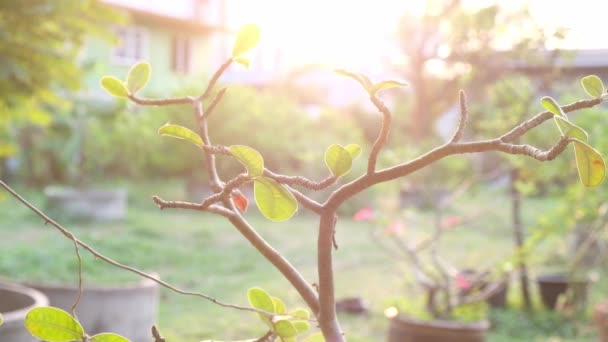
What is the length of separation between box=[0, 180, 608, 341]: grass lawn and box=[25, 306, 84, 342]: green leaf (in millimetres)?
→ 2868

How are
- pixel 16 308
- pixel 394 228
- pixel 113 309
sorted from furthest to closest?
pixel 394 228 < pixel 113 309 < pixel 16 308

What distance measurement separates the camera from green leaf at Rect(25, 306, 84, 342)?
0.81m

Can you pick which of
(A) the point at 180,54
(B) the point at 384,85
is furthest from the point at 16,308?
(A) the point at 180,54

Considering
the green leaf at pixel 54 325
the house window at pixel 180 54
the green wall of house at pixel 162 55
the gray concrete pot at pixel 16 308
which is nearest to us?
the green leaf at pixel 54 325

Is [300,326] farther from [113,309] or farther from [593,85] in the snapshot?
[113,309]

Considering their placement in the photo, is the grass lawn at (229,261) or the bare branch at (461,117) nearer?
the bare branch at (461,117)

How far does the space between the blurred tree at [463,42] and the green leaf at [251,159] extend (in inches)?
197

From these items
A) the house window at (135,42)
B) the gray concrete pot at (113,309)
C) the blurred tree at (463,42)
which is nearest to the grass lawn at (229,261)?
the gray concrete pot at (113,309)

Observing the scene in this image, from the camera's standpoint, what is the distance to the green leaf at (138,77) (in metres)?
1.06

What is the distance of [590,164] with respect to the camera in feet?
2.42

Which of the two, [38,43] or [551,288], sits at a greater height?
[38,43]

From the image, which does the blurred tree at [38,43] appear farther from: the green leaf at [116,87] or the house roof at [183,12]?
the house roof at [183,12]

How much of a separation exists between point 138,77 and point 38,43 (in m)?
2.33

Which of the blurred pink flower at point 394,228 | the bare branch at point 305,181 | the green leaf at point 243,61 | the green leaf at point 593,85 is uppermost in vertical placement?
the green leaf at point 243,61
